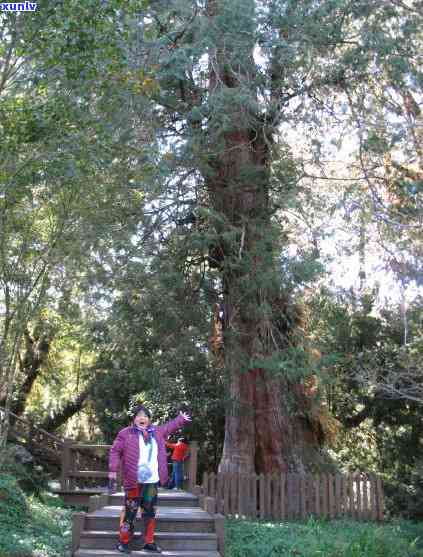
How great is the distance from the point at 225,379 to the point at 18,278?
555 cm

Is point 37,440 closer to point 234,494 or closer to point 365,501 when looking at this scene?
point 234,494

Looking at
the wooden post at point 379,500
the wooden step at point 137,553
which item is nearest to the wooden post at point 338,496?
the wooden post at point 379,500

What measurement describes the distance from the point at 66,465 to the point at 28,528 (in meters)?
6.39

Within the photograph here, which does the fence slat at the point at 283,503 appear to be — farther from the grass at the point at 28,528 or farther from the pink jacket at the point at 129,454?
the pink jacket at the point at 129,454

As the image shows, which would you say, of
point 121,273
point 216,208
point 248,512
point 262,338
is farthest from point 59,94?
point 248,512

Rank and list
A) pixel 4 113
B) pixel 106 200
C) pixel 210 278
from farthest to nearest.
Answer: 1. pixel 210 278
2. pixel 106 200
3. pixel 4 113

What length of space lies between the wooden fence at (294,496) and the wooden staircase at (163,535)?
12.8 feet

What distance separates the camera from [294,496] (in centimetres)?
1379

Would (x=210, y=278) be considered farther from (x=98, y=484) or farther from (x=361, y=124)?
(x=98, y=484)

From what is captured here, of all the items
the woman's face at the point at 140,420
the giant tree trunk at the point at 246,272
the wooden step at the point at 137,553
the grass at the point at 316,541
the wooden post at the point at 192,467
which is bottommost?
the grass at the point at 316,541

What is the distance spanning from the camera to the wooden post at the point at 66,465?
16.2 meters

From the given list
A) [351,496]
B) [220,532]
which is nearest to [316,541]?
[220,532]

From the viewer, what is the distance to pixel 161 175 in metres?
12.5

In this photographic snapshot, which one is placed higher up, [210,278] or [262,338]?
[210,278]
